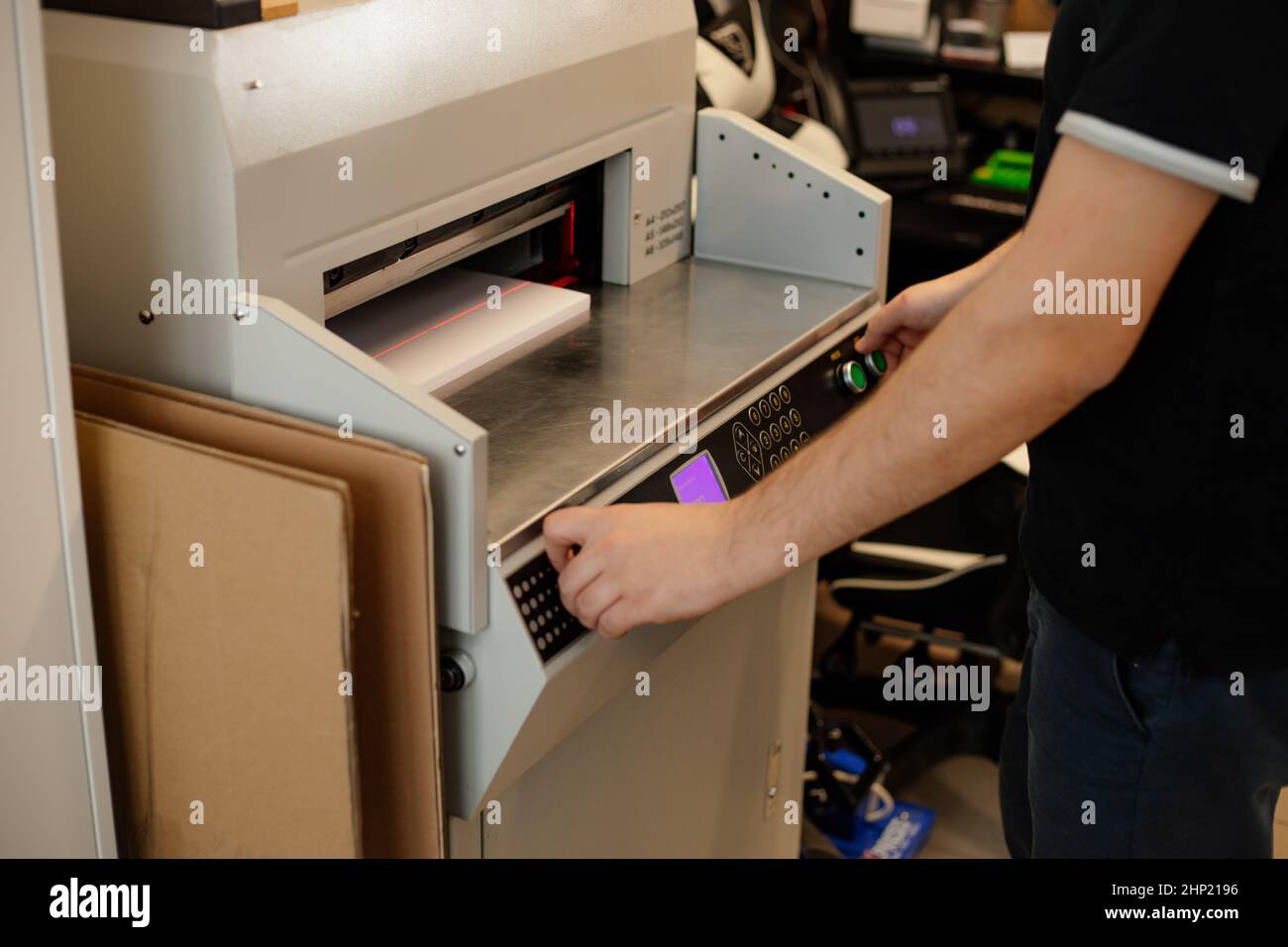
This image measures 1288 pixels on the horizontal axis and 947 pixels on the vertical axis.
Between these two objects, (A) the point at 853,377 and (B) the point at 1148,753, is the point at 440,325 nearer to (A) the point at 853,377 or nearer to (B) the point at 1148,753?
(A) the point at 853,377

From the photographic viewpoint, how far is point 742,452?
54.9 inches

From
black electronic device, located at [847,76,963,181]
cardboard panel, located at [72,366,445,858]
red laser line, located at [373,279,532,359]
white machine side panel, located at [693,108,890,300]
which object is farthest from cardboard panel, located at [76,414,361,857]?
black electronic device, located at [847,76,963,181]

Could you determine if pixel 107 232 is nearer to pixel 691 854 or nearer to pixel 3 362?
pixel 3 362

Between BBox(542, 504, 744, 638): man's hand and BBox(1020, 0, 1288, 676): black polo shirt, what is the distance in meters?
0.27

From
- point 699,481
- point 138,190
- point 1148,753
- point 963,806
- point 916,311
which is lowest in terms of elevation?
point 963,806

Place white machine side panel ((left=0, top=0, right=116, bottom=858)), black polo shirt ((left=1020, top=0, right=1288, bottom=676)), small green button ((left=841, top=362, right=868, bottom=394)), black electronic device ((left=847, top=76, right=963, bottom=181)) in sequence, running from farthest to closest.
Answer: black electronic device ((left=847, top=76, right=963, bottom=181)), small green button ((left=841, top=362, right=868, bottom=394)), white machine side panel ((left=0, top=0, right=116, bottom=858)), black polo shirt ((left=1020, top=0, right=1288, bottom=676))

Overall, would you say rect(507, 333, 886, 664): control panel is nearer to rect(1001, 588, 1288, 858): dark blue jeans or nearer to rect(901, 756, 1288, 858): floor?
rect(1001, 588, 1288, 858): dark blue jeans

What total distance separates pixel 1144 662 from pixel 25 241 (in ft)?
2.91

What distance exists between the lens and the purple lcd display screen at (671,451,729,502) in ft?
4.32

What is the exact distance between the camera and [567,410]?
54.1 inches

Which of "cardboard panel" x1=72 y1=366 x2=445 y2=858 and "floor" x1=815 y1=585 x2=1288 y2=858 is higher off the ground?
"cardboard panel" x1=72 y1=366 x2=445 y2=858

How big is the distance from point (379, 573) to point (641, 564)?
0.66 feet

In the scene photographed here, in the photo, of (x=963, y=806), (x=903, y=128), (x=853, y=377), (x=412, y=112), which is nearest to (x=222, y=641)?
(x=412, y=112)
